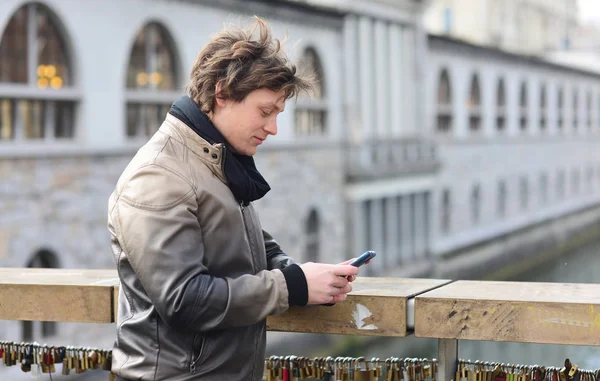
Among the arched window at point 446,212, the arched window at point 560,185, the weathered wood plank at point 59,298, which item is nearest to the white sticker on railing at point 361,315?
the weathered wood plank at point 59,298

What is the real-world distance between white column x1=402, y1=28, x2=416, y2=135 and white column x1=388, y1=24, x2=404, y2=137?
Result: 0.16m

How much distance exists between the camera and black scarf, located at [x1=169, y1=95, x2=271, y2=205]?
222 cm

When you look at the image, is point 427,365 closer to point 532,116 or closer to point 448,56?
point 448,56

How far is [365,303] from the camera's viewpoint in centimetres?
240

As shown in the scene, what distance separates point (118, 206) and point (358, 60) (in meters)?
17.7

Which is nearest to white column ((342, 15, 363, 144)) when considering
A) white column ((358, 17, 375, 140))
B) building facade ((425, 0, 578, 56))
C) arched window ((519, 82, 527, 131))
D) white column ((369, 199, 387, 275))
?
white column ((358, 17, 375, 140))

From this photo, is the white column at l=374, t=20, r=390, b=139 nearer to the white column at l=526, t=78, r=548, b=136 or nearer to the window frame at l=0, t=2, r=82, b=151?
the window frame at l=0, t=2, r=82, b=151

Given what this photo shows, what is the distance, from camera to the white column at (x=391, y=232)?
68.2 ft

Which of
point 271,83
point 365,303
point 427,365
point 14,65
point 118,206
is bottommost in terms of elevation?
point 427,365

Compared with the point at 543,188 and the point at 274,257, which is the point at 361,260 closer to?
the point at 274,257

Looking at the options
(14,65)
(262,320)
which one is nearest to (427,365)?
(262,320)

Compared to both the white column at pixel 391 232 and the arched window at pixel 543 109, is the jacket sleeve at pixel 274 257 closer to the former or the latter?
the white column at pixel 391 232

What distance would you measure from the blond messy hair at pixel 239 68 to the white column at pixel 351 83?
16514mm

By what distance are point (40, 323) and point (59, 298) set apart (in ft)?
29.6
